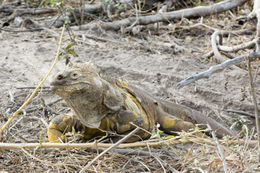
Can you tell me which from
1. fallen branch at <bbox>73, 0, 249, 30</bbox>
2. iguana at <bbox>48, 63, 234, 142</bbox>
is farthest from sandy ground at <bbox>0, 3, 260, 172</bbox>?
iguana at <bbox>48, 63, 234, 142</bbox>

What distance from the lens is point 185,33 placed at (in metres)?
8.84

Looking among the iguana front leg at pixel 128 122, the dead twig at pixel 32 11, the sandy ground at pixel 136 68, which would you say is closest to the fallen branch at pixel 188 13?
the sandy ground at pixel 136 68

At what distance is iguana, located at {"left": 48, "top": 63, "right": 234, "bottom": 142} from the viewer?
3.85 meters

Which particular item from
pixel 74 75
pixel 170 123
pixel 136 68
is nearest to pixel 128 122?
pixel 74 75

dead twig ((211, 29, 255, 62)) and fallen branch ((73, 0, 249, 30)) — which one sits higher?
fallen branch ((73, 0, 249, 30))

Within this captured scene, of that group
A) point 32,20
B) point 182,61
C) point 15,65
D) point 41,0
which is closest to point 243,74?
point 182,61

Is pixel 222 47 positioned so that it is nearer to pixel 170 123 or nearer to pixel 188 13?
pixel 188 13

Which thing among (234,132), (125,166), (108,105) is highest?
(108,105)

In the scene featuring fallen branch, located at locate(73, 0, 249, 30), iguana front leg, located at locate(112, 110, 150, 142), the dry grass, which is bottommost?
the dry grass

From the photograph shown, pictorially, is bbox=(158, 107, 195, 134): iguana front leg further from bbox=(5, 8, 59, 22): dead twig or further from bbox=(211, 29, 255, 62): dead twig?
bbox=(5, 8, 59, 22): dead twig

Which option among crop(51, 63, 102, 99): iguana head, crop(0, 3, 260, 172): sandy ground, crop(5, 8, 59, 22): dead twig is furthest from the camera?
crop(5, 8, 59, 22): dead twig

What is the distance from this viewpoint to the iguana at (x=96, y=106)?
385 centimetres

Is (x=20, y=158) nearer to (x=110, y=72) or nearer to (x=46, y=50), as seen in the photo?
(x=110, y=72)

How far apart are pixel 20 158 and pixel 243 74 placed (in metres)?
4.02
